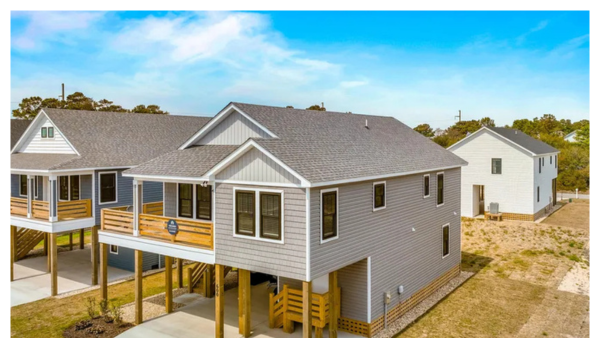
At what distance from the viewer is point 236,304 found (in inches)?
618

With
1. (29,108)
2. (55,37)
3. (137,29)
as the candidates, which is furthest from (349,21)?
(29,108)

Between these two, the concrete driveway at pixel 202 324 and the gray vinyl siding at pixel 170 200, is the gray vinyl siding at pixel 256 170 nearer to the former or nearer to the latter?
the gray vinyl siding at pixel 170 200

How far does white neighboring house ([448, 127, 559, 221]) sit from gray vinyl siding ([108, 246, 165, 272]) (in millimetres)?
22052

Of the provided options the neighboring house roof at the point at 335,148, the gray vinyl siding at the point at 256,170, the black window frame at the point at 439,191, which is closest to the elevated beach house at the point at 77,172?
the neighboring house roof at the point at 335,148

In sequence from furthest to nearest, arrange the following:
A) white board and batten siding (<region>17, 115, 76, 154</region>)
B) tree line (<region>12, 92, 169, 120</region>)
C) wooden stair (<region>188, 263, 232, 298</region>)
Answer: tree line (<region>12, 92, 169, 120</region>)
white board and batten siding (<region>17, 115, 76, 154</region>)
wooden stair (<region>188, 263, 232, 298</region>)

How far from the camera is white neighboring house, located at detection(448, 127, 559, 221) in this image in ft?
95.5

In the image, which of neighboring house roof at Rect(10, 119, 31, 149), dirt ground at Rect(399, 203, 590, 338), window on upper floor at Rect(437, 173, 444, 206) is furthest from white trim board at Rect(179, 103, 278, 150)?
neighboring house roof at Rect(10, 119, 31, 149)

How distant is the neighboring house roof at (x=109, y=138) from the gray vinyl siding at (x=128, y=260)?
14.9 ft

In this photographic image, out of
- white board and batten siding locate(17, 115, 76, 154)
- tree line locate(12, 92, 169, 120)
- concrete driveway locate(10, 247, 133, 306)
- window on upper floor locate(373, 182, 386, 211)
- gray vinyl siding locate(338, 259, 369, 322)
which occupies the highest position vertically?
tree line locate(12, 92, 169, 120)

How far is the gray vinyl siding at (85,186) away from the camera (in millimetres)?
19098

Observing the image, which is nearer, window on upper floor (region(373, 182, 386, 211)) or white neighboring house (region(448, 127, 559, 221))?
window on upper floor (region(373, 182, 386, 211))

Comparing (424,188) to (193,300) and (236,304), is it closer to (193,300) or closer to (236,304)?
(236,304)

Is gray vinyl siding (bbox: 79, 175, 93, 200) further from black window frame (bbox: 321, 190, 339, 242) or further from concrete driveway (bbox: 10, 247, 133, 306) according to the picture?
black window frame (bbox: 321, 190, 339, 242)

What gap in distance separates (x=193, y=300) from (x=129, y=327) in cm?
290
